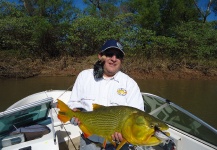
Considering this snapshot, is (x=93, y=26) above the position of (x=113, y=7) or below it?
below

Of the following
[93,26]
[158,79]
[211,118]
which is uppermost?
[93,26]

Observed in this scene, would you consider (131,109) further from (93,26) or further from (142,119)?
(93,26)

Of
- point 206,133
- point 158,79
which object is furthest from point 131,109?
point 158,79

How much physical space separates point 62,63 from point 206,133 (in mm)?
14693

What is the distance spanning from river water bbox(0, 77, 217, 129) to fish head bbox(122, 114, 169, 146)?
8.04m

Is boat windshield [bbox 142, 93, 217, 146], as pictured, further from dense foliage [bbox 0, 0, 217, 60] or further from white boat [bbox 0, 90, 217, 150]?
dense foliage [bbox 0, 0, 217, 60]

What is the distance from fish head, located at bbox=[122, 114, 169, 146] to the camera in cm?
182

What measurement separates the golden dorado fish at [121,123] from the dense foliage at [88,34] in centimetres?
1595

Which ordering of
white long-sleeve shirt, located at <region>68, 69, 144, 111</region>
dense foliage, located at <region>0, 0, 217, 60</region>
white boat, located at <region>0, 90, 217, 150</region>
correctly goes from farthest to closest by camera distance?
dense foliage, located at <region>0, 0, 217, 60</region> → white boat, located at <region>0, 90, 217, 150</region> → white long-sleeve shirt, located at <region>68, 69, 144, 111</region>

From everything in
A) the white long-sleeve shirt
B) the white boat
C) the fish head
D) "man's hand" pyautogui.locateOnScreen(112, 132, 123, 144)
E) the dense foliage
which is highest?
the dense foliage

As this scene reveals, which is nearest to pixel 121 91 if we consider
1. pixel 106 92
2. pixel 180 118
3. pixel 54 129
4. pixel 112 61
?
pixel 106 92

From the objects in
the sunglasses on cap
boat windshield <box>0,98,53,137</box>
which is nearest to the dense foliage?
boat windshield <box>0,98,53,137</box>

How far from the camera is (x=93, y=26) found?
18.4 metres

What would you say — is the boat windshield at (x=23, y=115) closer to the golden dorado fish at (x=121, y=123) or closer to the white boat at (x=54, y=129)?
the white boat at (x=54, y=129)
